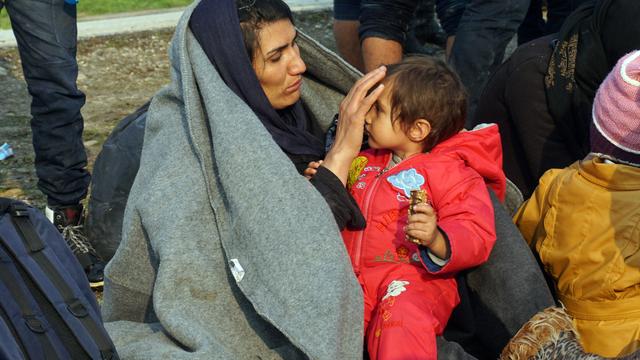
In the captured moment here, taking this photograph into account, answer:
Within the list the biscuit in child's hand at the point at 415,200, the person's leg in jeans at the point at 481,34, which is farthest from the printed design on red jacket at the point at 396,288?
the person's leg in jeans at the point at 481,34

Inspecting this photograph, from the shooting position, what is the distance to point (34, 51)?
4184 mm

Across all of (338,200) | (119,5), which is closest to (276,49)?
(338,200)

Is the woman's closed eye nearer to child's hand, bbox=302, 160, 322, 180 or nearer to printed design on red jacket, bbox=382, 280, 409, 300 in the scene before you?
child's hand, bbox=302, 160, 322, 180

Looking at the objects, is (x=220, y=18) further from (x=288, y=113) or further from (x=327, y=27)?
(x=327, y=27)

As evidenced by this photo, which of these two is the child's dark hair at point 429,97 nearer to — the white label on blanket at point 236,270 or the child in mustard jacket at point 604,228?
the child in mustard jacket at point 604,228

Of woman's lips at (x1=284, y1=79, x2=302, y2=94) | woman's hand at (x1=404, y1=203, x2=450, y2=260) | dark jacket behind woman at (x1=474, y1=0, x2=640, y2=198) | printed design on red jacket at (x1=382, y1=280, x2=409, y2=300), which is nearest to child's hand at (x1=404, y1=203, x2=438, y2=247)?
woman's hand at (x1=404, y1=203, x2=450, y2=260)

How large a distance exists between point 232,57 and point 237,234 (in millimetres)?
590

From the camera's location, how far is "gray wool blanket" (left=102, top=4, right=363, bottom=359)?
93.2 inches

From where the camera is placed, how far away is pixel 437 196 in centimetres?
266

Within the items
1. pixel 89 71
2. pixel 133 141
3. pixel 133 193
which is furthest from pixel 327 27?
pixel 133 193

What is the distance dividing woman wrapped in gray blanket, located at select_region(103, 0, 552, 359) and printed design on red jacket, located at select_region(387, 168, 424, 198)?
154 mm

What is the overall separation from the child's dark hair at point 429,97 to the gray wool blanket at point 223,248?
409 mm

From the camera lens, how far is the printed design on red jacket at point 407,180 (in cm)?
270

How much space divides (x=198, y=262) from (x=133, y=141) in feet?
3.51
